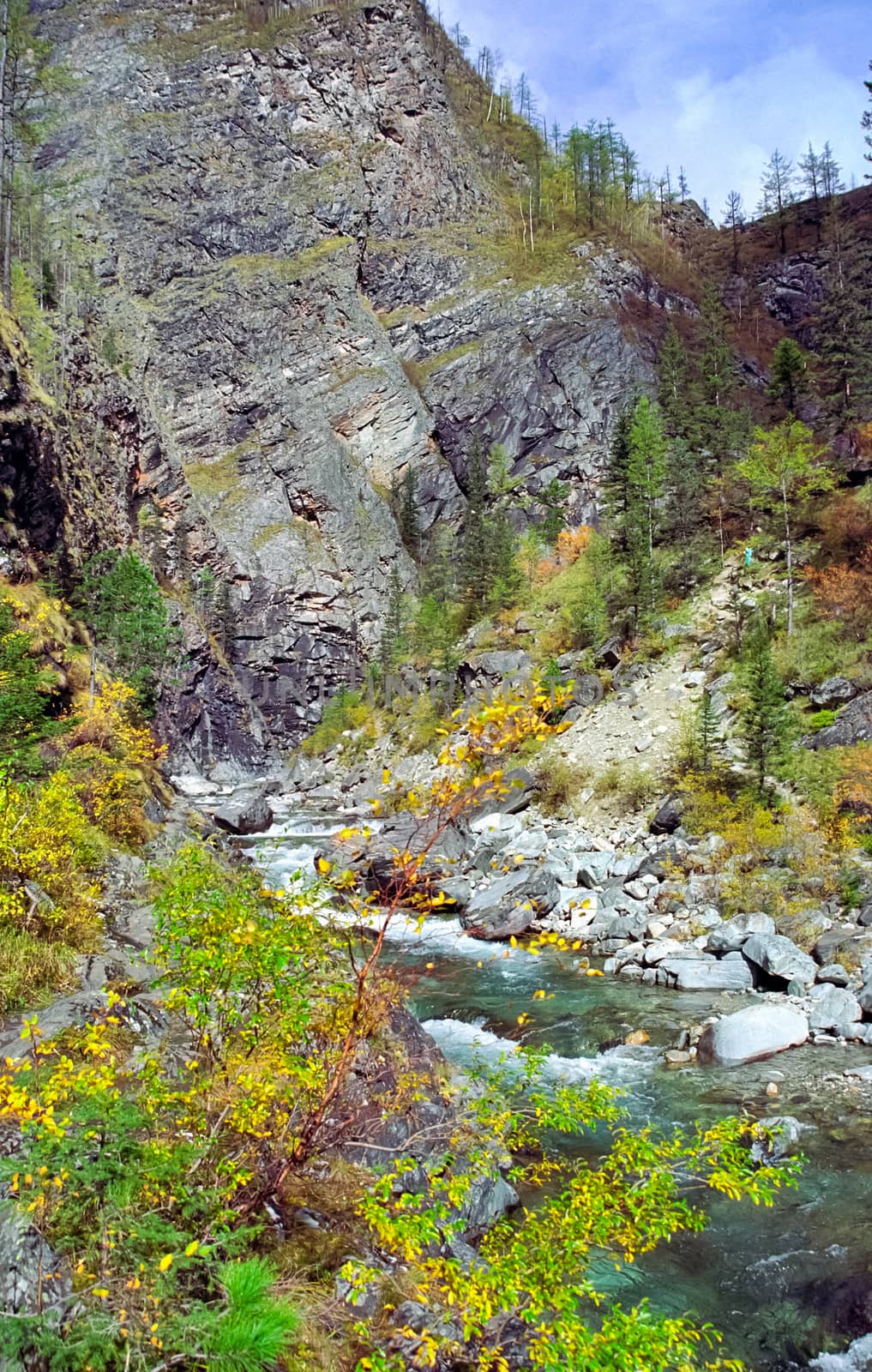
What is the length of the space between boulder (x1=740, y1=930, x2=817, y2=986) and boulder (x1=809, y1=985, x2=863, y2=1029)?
3.46 feet

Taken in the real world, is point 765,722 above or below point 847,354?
below

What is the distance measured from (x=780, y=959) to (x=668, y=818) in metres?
8.32

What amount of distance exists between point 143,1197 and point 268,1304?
90 centimetres

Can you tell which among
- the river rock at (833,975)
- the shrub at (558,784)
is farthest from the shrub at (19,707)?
the shrub at (558,784)

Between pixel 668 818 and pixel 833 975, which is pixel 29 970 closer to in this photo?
pixel 833 975

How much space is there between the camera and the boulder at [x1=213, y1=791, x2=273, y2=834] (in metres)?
35.2

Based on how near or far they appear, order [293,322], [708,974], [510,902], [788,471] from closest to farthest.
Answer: [708,974] → [510,902] → [788,471] → [293,322]

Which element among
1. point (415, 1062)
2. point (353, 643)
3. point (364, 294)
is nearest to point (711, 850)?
point (415, 1062)

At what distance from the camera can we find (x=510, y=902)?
746 inches

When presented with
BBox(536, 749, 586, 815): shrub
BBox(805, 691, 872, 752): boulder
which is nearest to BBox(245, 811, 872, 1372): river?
BBox(805, 691, 872, 752): boulder

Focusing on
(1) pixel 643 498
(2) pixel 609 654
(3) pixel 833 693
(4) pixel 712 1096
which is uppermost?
(1) pixel 643 498

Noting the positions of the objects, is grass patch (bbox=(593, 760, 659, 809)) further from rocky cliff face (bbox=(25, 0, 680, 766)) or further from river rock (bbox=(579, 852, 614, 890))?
rocky cliff face (bbox=(25, 0, 680, 766))

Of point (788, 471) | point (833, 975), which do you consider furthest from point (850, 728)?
point (788, 471)

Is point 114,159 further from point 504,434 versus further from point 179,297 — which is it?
point 504,434
